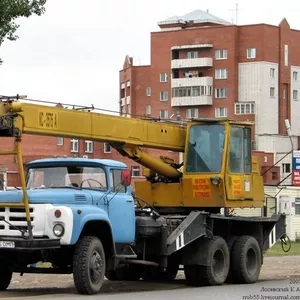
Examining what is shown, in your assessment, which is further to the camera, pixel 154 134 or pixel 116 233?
pixel 154 134

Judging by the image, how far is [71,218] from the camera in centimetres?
1866

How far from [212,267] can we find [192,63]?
4188 inches

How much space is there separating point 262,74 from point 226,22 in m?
14.4

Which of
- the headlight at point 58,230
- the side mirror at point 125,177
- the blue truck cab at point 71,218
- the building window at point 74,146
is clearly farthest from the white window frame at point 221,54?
the headlight at point 58,230

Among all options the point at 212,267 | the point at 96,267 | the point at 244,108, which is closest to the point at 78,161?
the point at 96,267

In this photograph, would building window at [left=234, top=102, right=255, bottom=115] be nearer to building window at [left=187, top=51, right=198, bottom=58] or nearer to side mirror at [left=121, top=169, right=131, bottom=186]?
building window at [left=187, top=51, right=198, bottom=58]

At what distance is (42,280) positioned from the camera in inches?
989

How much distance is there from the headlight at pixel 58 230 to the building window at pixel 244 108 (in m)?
104

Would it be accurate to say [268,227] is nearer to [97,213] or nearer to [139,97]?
[97,213]

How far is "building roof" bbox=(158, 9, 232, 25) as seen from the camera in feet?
436

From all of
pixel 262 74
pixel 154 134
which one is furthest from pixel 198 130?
pixel 262 74

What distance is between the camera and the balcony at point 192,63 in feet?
416

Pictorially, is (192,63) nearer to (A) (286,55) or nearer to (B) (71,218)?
(A) (286,55)

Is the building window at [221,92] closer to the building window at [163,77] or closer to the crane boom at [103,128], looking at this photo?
the building window at [163,77]
